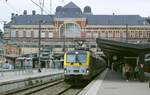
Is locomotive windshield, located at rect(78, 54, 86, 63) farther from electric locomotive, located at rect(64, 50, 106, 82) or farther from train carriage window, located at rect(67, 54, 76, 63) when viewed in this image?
train carriage window, located at rect(67, 54, 76, 63)

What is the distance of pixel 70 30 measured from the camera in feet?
456

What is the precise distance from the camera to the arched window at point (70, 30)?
136262 mm

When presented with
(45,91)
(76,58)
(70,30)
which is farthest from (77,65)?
(70,30)

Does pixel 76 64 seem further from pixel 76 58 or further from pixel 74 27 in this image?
pixel 74 27

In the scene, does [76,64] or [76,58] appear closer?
[76,64]

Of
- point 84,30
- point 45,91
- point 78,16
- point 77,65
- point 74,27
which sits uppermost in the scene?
point 78,16

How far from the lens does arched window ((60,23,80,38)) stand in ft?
447

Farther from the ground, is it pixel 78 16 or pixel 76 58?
pixel 78 16

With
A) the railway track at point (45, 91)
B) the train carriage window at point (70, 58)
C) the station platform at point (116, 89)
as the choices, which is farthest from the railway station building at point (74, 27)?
the station platform at point (116, 89)

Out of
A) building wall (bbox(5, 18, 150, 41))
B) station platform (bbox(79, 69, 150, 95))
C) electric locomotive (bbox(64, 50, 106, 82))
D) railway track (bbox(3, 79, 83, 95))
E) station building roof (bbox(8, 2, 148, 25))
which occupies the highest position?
station building roof (bbox(8, 2, 148, 25))

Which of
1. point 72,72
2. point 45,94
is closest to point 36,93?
point 45,94

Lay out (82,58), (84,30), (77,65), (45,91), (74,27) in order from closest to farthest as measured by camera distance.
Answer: (45,91) < (77,65) < (82,58) < (74,27) < (84,30)

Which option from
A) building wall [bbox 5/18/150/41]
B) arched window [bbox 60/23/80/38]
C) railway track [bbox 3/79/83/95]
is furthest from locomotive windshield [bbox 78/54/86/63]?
arched window [bbox 60/23/80/38]

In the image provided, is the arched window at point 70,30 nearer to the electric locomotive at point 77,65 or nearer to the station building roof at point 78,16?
the station building roof at point 78,16
